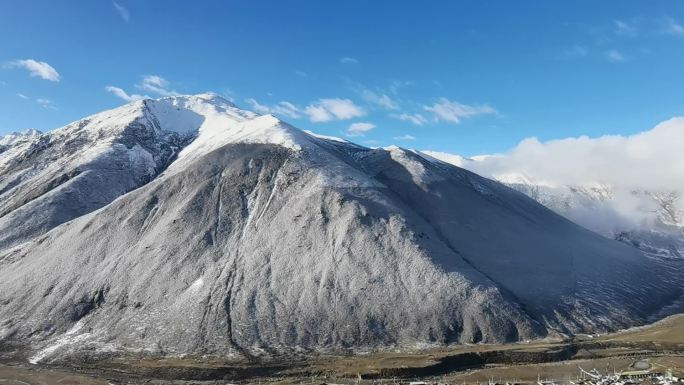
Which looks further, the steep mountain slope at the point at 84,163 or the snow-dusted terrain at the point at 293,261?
the steep mountain slope at the point at 84,163

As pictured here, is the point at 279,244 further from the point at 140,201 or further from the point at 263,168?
the point at 140,201

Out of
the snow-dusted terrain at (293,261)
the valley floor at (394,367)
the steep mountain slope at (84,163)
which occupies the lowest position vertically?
the valley floor at (394,367)

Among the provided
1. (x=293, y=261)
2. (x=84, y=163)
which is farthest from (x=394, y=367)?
(x=84, y=163)

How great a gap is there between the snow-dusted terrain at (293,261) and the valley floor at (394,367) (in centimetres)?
431

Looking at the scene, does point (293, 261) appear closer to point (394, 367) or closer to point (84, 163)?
point (394, 367)

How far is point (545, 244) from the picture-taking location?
11894 cm

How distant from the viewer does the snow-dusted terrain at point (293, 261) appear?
83.2m

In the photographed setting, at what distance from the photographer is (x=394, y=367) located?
70062mm

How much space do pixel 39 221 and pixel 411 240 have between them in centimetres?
8342

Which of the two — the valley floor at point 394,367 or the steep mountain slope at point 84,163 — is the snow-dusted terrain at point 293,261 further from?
the valley floor at point 394,367

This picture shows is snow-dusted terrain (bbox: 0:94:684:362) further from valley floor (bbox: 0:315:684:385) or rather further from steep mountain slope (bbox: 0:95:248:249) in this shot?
valley floor (bbox: 0:315:684:385)

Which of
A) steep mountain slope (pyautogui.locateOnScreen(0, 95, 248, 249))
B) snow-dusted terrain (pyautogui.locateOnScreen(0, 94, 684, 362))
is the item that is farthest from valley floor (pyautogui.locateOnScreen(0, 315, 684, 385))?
steep mountain slope (pyautogui.locateOnScreen(0, 95, 248, 249))

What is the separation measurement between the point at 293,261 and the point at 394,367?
31.2 meters

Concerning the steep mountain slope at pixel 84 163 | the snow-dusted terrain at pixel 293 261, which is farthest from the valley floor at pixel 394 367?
the steep mountain slope at pixel 84 163
